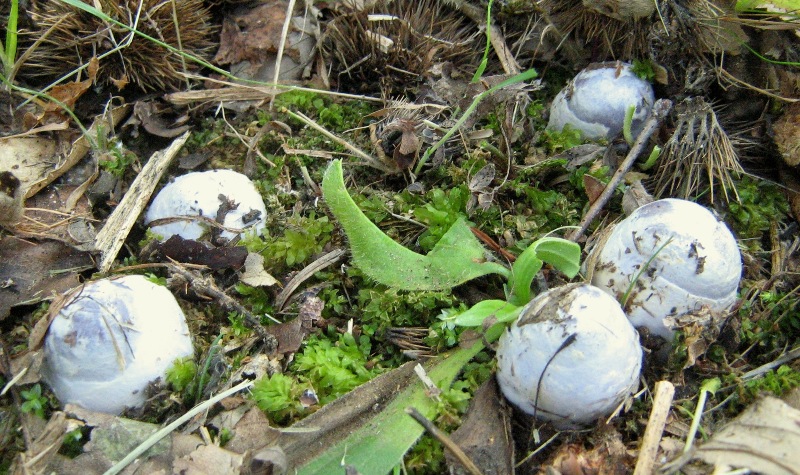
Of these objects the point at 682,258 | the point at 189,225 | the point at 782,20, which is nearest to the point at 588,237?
the point at 682,258

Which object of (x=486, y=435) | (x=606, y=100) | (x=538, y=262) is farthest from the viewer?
(x=606, y=100)

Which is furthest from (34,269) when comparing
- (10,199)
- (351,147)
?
(351,147)

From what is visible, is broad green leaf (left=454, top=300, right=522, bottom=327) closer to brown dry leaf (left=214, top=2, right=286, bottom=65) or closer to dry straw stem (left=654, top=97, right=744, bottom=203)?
dry straw stem (left=654, top=97, right=744, bottom=203)

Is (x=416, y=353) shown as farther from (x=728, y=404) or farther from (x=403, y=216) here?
(x=728, y=404)

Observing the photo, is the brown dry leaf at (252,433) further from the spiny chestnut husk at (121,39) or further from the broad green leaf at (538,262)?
the spiny chestnut husk at (121,39)

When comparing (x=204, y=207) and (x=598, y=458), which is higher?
(x=204, y=207)

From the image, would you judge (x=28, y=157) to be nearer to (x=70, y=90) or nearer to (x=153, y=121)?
(x=70, y=90)
